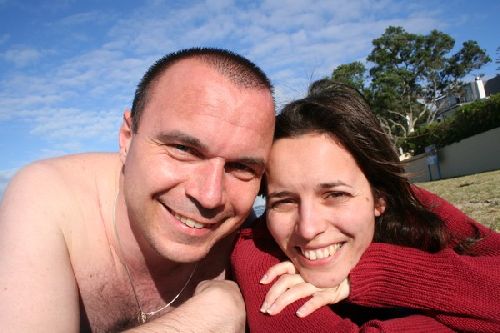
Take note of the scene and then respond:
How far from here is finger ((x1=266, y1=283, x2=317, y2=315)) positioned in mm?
2057

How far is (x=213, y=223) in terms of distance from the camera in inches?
98.6

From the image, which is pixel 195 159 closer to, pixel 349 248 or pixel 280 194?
pixel 280 194

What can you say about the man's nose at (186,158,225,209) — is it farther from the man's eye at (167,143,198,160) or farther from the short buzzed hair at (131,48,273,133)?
the short buzzed hair at (131,48,273,133)

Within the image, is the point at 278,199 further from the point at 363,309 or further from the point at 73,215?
the point at 73,215

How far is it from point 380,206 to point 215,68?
125cm

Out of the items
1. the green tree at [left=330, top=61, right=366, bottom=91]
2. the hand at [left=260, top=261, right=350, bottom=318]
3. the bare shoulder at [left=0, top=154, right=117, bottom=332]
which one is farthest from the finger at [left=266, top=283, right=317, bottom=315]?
the green tree at [left=330, top=61, right=366, bottom=91]

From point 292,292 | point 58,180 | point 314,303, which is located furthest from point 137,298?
point 314,303

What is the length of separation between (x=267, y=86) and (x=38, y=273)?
1653 millimetres

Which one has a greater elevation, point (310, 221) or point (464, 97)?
point (464, 97)

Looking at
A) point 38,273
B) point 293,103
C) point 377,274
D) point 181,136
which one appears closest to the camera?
point 38,273

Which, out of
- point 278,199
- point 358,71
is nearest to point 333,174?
point 278,199

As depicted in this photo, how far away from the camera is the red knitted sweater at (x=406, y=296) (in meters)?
2.00

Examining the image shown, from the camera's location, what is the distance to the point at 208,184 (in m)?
2.31

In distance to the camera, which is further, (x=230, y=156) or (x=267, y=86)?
(x=267, y=86)
